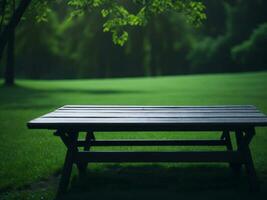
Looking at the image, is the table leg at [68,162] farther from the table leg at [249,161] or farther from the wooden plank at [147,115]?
the table leg at [249,161]

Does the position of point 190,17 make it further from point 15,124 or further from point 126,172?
point 15,124

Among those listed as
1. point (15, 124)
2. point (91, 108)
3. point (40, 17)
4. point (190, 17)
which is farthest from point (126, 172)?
point (15, 124)

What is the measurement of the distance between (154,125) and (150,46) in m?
49.7

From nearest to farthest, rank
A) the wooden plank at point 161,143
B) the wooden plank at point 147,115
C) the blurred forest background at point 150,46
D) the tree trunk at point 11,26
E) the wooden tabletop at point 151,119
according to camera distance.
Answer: the wooden tabletop at point 151,119 < the wooden plank at point 147,115 < the wooden plank at point 161,143 < the tree trunk at point 11,26 < the blurred forest background at point 150,46

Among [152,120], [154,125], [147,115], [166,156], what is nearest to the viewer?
[154,125]

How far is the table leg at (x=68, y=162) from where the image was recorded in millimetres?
5566

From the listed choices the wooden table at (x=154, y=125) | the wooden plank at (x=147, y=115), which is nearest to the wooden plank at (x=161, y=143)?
the wooden table at (x=154, y=125)

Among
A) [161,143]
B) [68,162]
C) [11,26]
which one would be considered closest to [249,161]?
[161,143]

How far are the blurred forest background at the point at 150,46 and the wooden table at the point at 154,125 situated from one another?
1580 inches

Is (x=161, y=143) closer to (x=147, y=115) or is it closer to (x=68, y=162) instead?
(x=147, y=115)

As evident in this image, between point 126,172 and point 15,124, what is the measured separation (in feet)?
21.3

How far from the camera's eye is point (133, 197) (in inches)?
215

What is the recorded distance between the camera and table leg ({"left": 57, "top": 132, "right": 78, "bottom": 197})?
5566 millimetres

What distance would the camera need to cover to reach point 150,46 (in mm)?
54406
